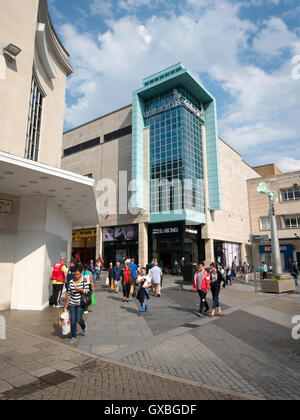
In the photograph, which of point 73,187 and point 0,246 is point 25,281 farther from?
point 73,187

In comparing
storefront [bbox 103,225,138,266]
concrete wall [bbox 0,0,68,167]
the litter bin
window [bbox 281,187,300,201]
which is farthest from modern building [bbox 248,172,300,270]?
concrete wall [bbox 0,0,68,167]

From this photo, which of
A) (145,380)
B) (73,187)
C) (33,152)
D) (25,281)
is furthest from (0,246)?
(145,380)

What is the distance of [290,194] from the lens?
135 feet

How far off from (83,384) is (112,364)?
961 mm

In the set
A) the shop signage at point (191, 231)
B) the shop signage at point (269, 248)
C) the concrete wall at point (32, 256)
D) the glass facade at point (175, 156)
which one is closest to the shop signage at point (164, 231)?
the shop signage at point (191, 231)

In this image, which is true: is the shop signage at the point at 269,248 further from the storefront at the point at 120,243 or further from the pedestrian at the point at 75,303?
the pedestrian at the point at 75,303

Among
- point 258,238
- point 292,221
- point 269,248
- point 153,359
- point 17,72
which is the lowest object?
point 153,359

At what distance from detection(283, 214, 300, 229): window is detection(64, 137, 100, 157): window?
1255 inches

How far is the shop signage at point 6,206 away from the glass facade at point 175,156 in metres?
20.3

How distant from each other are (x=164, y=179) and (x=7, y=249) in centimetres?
2228

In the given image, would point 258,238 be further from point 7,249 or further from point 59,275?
point 7,249

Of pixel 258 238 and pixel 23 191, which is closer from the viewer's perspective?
pixel 23 191

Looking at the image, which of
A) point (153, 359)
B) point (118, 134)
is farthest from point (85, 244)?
point (153, 359)
